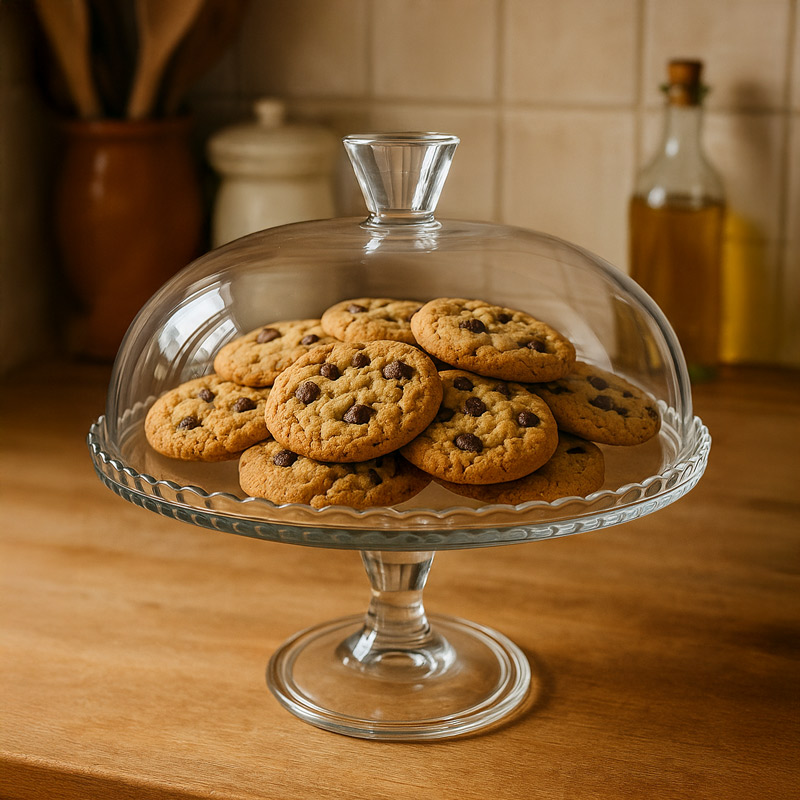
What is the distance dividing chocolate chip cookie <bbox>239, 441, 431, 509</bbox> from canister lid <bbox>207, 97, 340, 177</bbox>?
77cm

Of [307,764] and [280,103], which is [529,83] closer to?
[280,103]

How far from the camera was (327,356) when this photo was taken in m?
0.59

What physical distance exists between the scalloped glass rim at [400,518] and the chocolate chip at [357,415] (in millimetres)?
49

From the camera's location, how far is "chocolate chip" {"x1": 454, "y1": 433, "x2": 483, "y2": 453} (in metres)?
0.53

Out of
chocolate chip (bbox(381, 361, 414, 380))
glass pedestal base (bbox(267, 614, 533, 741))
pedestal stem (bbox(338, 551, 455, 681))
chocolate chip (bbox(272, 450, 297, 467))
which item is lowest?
glass pedestal base (bbox(267, 614, 533, 741))

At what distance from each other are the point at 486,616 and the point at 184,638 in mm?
208

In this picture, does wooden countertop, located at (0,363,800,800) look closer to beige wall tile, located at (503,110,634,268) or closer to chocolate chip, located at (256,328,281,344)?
chocolate chip, located at (256,328,281,344)

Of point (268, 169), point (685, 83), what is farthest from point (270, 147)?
point (685, 83)

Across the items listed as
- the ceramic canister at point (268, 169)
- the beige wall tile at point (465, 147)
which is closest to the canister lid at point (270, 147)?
the ceramic canister at point (268, 169)

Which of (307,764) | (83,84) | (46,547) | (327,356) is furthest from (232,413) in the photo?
(83,84)

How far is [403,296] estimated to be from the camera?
663 mm

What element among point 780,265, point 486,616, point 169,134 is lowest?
point 486,616

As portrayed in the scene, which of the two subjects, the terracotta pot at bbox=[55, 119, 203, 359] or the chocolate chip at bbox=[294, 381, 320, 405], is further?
the terracotta pot at bbox=[55, 119, 203, 359]

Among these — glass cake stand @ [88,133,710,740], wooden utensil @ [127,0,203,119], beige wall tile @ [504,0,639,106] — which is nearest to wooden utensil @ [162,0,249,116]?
wooden utensil @ [127,0,203,119]
